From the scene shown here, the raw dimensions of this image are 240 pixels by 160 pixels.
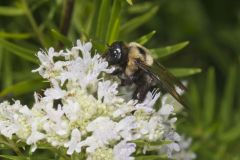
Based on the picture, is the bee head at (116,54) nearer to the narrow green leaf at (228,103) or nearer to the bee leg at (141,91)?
the bee leg at (141,91)

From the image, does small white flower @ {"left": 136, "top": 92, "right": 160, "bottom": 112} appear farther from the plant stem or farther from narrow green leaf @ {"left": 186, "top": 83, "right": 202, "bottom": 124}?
narrow green leaf @ {"left": 186, "top": 83, "right": 202, "bottom": 124}

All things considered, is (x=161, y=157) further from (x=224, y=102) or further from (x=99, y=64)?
(x=224, y=102)

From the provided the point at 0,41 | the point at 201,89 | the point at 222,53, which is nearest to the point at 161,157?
the point at 0,41

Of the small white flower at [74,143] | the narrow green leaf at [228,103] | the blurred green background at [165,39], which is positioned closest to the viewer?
→ the small white flower at [74,143]

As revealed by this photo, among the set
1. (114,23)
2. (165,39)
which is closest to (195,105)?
(165,39)

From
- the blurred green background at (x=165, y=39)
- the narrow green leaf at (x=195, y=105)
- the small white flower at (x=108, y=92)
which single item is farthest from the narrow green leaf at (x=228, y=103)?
the small white flower at (x=108, y=92)

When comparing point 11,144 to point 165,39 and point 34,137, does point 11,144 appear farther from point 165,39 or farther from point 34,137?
point 165,39

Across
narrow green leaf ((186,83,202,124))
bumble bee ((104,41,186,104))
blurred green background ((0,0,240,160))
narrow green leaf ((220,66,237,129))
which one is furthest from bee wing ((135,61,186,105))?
narrow green leaf ((220,66,237,129))
